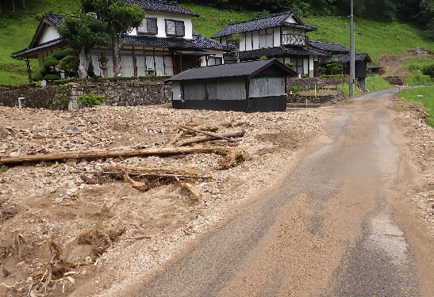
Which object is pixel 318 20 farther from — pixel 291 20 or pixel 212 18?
pixel 291 20

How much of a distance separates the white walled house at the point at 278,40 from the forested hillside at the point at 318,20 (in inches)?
606

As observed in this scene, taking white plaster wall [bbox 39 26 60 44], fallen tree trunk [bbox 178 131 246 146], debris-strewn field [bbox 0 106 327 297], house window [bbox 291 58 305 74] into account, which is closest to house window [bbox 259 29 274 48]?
house window [bbox 291 58 305 74]

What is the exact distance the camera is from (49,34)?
3134 cm

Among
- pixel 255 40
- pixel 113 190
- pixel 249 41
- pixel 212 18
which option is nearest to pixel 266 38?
pixel 255 40

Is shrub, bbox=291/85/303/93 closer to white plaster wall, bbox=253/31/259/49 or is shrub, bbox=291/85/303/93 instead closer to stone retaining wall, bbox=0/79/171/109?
stone retaining wall, bbox=0/79/171/109

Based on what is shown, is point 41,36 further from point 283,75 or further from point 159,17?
point 283,75

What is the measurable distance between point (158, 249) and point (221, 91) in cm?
1749

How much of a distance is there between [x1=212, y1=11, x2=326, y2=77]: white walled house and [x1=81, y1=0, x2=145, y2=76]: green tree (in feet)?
70.2

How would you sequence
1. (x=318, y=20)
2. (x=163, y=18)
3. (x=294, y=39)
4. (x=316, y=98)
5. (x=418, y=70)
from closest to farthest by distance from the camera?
(x=316, y=98) → (x=163, y=18) → (x=294, y=39) → (x=418, y=70) → (x=318, y=20)

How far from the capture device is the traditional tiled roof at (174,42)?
31547 mm

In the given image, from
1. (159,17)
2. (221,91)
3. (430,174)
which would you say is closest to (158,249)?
(430,174)

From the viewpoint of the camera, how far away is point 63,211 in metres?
8.19

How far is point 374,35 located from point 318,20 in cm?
1377

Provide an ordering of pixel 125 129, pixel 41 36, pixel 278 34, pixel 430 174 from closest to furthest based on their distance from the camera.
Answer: pixel 430 174
pixel 125 129
pixel 41 36
pixel 278 34
